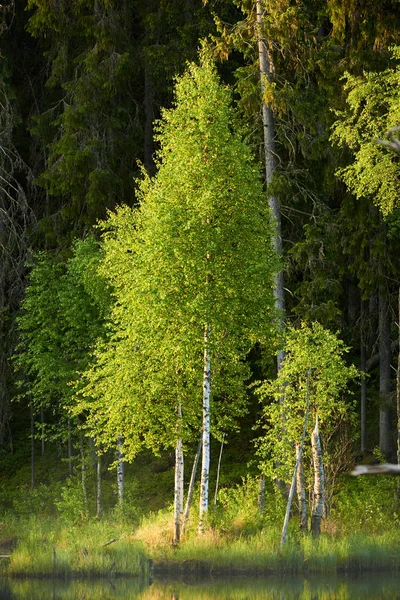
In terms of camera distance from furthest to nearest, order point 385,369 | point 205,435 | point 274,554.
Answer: point 385,369 < point 205,435 < point 274,554

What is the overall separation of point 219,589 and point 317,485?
3.85m

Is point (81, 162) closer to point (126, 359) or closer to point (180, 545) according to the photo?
point (126, 359)

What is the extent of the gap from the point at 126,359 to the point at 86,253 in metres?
6.50

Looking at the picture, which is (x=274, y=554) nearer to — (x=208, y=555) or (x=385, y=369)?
(x=208, y=555)

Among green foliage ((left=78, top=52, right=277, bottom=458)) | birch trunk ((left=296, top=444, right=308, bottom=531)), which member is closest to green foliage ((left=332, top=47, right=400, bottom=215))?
green foliage ((left=78, top=52, right=277, bottom=458))

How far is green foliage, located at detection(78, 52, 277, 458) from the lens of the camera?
22.2 metres

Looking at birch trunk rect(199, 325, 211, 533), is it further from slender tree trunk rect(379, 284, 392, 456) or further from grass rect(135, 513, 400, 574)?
slender tree trunk rect(379, 284, 392, 456)

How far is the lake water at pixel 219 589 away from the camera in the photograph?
18.6 meters

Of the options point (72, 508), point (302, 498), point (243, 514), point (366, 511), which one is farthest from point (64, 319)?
point (366, 511)

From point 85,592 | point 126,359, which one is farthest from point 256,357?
point 85,592

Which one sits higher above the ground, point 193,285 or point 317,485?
point 193,285

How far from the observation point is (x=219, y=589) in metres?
19.7

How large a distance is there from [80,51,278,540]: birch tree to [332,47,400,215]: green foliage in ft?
7.74

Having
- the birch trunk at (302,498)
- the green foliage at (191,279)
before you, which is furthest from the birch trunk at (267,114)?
the birch trunk at (302,498)
